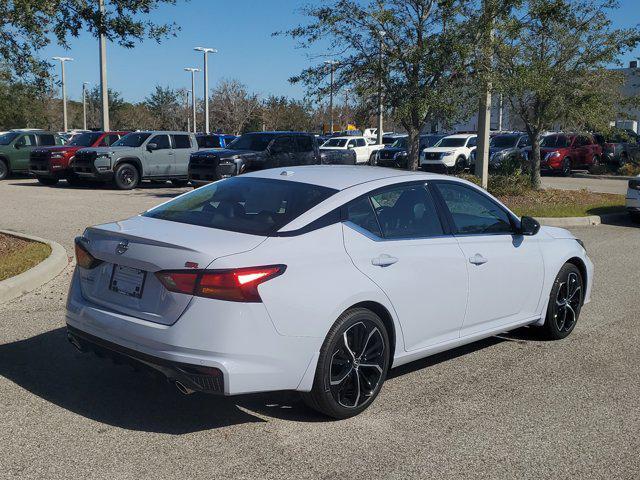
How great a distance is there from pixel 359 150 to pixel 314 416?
34.8m

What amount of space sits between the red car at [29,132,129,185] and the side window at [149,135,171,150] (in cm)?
162

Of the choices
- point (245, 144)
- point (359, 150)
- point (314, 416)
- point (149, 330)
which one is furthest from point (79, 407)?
point (359, 150)

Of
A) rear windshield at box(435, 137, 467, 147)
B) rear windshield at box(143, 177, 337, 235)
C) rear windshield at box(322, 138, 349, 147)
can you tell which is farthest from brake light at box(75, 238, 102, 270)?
rear windshield at box(322, 138, 349, 147)

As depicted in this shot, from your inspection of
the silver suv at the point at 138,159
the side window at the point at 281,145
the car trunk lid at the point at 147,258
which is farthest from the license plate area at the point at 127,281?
the silver suv at the point at 138,159

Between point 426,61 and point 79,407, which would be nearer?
point 79,407

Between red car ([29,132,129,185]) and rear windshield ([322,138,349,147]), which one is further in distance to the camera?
rear windshield ([322,138,349,147])

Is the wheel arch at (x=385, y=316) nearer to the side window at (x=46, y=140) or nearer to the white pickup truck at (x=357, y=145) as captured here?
the side window at (x=46, y=140)

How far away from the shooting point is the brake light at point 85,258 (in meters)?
4.77

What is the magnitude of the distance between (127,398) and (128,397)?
0.02 meters

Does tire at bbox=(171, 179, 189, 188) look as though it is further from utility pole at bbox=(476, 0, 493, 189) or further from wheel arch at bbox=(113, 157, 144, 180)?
utility pole at bbox=(476, 0, 493, 189)

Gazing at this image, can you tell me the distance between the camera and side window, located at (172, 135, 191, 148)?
23.7 metres

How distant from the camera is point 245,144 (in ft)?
67.7

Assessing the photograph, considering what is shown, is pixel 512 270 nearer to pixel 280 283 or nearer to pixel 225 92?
pixel 280 283

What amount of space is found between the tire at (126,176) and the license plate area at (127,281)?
18.1 meters
